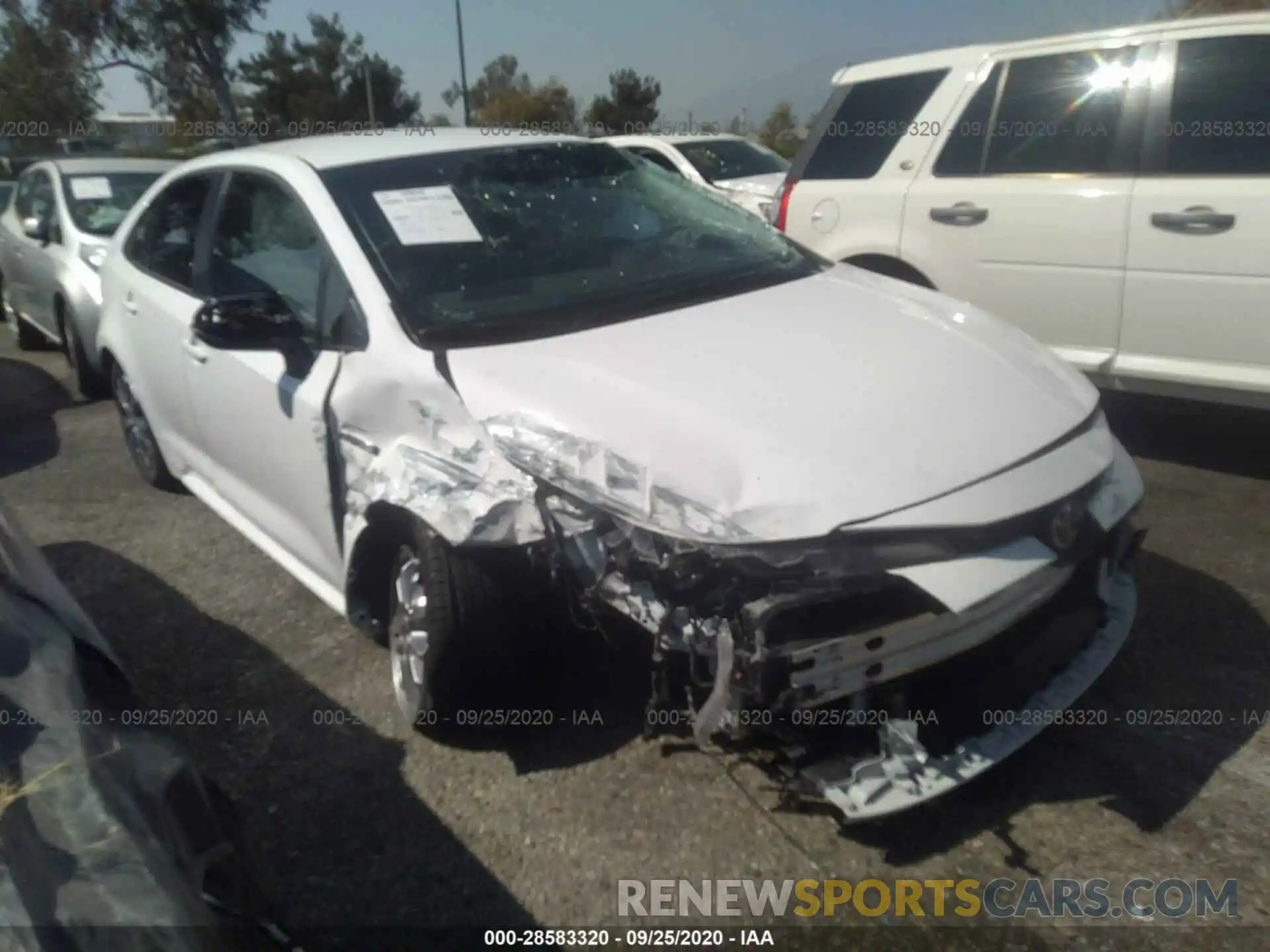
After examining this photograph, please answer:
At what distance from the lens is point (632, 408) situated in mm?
2564

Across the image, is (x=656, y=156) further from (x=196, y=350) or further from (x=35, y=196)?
→ (x=196, y=350)

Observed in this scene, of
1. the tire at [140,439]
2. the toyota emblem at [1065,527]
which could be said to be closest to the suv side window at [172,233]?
the tire at [140,439]

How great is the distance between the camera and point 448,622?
266 centimetres

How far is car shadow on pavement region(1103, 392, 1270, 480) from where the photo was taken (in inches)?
193

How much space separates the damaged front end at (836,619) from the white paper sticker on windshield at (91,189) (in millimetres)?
6470

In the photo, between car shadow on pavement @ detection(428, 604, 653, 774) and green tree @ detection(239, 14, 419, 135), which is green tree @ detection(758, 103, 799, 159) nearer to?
green tree @ detection(239, 14, 419, 135)

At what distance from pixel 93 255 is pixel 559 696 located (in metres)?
5.60

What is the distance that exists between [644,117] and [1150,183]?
88.6ft

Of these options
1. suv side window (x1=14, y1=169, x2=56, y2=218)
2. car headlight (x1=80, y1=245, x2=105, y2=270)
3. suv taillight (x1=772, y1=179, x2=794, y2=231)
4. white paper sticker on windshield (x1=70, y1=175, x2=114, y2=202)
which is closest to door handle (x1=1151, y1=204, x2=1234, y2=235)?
suv taillight (x1=772, y1=179, x2=794, y2=231)

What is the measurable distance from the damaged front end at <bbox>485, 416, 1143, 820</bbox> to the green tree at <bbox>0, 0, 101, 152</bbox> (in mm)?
37040

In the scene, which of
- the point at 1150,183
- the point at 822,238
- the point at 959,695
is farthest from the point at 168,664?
the point at 1150,183

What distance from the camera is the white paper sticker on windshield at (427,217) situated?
10.6 feet

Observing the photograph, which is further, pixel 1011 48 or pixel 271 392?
pixel 1011 48

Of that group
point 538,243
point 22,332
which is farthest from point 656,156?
point 538,243
